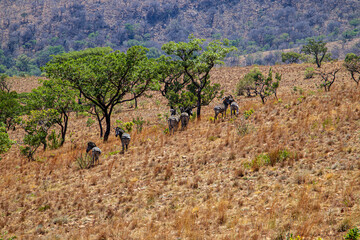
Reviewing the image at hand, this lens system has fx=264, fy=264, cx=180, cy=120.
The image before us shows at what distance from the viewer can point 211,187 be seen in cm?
998

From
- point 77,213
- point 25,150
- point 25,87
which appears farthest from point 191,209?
point 25,87

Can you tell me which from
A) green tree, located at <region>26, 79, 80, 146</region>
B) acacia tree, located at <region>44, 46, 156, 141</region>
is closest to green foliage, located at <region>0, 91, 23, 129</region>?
green tree, located at <region>26, 79, 80, 146</region>

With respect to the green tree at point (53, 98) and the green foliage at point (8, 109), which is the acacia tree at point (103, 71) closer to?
the green tree at point (53, 98)

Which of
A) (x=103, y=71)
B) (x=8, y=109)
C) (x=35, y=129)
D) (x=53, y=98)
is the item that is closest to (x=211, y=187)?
(x=103, y=71)

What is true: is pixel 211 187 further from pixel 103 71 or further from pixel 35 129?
pixel 35 129

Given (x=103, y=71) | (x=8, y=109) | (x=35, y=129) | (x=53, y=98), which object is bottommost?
(x=35, y=129)

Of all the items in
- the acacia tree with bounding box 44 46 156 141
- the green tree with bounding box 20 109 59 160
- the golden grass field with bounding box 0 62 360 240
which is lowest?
the golden grass field with bounding box 0 62 360 240

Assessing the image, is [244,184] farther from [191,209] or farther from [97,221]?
[97,221]

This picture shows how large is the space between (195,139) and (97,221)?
8.48 metres

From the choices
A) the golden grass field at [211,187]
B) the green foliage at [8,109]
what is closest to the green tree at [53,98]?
the golden grass field at [211,187]

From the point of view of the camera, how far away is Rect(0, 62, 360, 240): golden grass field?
7281 mm

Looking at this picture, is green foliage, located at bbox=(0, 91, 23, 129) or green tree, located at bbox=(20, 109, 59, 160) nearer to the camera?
green tree, located at bbox=(20, 109, 59, 160)

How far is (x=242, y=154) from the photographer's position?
40.0 feet

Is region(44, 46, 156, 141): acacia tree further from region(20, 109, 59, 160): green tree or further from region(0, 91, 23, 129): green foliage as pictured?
region(0, 91, 23, 129): green foliage
